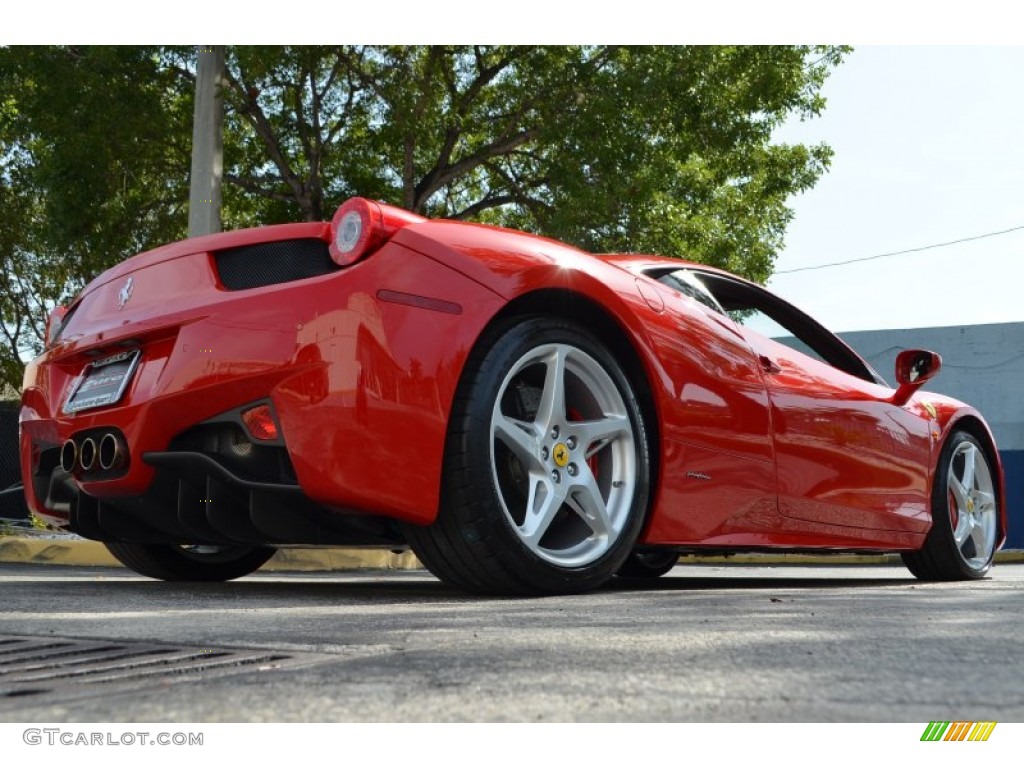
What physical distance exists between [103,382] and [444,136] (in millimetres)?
10247

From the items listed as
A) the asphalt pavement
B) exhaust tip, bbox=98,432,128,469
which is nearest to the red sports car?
exhaust tip, bbox=98,432,128,469

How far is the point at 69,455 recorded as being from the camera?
3838 millimetres

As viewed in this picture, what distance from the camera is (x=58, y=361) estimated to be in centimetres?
405

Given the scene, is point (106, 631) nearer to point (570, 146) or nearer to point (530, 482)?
point (530, 482)

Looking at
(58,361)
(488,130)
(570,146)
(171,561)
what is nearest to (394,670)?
(58,361)

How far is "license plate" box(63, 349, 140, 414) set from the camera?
12.1 feet

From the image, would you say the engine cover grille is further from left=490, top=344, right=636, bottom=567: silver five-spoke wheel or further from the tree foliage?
the tree foliage

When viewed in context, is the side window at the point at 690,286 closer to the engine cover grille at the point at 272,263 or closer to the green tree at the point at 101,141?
the engine cover grille at the point at 272,263

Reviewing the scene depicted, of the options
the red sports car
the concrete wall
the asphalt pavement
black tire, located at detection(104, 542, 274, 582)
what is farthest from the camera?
the concrete wall

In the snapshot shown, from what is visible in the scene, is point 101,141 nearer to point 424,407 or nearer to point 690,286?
point 690,286

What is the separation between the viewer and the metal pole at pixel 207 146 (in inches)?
380

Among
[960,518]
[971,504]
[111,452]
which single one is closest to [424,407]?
[111,452]

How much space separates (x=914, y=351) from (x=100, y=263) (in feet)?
34.2

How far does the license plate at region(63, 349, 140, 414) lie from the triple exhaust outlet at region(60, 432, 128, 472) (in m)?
0.11
